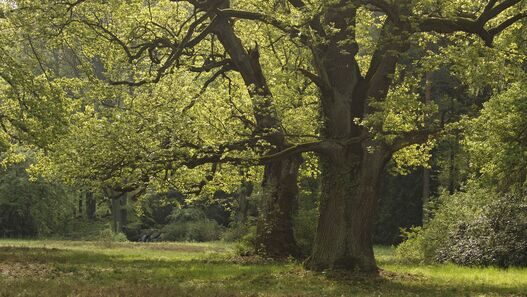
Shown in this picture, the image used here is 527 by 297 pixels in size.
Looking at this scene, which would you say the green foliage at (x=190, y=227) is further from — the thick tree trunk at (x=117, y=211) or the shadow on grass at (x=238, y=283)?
the shadow on grass at (x=238, y=283)

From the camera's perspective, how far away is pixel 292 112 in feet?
86.3

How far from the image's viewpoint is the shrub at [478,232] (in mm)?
23422

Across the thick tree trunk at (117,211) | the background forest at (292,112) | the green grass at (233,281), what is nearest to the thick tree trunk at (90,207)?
the thick tree trunk at (117,211)

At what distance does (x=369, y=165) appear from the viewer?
739 inches

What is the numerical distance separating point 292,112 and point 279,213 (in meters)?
4.51

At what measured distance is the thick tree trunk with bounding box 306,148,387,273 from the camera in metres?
18.6

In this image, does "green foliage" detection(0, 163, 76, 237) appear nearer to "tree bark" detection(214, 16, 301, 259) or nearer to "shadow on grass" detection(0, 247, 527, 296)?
"tree bark" detection(214, 16, 301, 259)

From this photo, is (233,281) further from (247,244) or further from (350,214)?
(247,244)

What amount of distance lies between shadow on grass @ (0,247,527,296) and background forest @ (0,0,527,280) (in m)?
1.78

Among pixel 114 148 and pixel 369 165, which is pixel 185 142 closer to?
pixel 114 148

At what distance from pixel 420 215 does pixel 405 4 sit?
41.2 metres

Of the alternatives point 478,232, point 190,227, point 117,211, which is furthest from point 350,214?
point 117,211

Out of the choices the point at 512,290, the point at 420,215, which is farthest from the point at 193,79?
the point at 420,215

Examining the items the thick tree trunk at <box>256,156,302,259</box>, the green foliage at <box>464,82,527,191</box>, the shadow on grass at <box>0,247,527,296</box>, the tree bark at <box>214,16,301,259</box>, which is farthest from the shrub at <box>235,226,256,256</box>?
the green foliage at <box>464,82,527,191</box>
